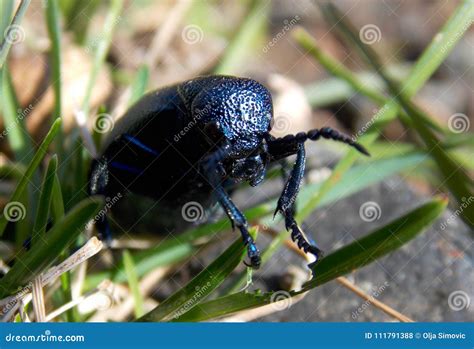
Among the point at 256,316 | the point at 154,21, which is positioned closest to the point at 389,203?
the point at 256,316

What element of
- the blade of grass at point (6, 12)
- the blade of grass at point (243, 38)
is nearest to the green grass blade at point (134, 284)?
the blade of grass at point (6, 12)

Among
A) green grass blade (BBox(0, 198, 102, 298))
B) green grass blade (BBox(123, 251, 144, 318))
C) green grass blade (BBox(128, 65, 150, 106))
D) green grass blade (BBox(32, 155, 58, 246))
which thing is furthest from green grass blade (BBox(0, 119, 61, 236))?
green grass blade (BBox(128, 65, 150, 106))

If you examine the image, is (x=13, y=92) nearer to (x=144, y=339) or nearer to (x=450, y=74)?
(x=144, y=339)

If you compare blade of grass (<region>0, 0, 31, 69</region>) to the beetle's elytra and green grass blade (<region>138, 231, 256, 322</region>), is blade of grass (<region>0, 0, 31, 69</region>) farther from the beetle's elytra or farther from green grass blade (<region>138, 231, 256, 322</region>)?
green grass blade (<region>138, 231, 256, 322</region>)

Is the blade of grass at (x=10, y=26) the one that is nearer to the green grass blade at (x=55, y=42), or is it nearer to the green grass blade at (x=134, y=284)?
the green grass blade at (x=55, y=42)

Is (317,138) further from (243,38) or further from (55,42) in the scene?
(243,38)

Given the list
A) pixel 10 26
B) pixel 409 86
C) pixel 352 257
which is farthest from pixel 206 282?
pixel 409 86

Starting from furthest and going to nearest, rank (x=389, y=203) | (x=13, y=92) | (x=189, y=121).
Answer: (x=389, y=203), (x=13, y=92), (x=189, y=121)
